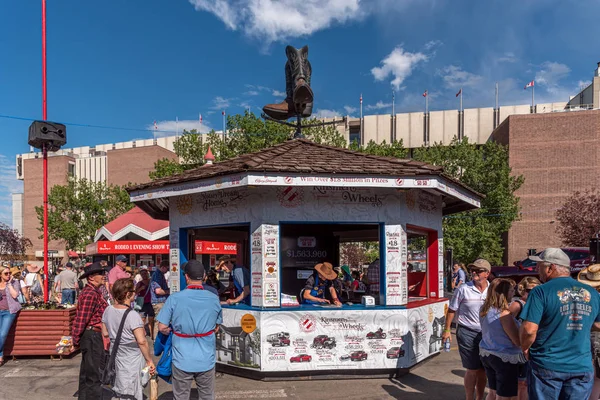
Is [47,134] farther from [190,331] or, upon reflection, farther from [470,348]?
[470,348]

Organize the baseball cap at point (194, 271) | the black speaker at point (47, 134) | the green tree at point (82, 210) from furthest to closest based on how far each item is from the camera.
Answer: the green tree at point (82, 210)
the black speaker at point (47, 134)
the baseball cap at point (194, 271)

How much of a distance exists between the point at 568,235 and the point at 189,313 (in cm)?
3485

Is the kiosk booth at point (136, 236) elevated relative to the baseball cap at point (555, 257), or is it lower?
lower

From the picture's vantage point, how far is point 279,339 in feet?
23.2

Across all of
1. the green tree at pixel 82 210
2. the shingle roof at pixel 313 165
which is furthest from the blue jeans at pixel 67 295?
the green tree at pixel 82 210

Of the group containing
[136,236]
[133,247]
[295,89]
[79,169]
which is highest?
[79,169]

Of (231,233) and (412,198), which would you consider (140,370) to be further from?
(231,233)

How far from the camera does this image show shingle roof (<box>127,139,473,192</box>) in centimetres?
689

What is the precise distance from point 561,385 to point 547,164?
44754 mm

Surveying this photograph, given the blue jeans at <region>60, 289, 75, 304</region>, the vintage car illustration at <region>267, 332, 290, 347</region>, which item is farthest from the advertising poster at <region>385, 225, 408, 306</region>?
the blue jeans at <region>60, 289, 75, 304</region>

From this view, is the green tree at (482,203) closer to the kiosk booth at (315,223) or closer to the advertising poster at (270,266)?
the kiosk booth at (315,223)

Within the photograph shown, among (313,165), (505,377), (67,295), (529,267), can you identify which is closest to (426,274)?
(313,165)

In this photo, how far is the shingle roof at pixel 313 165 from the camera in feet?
22.6

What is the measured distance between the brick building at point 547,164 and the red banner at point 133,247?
106 feet
